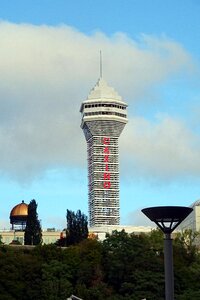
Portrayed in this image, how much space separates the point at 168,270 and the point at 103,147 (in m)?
136

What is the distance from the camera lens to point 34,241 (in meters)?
81.8

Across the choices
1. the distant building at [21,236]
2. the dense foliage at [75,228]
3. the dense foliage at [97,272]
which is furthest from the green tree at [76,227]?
the distant building at [21,236]

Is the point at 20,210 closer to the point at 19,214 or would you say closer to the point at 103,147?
the point at 19,214

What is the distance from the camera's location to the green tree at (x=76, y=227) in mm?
82269

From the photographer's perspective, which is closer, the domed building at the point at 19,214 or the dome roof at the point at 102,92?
the domed building at the point at 19,214

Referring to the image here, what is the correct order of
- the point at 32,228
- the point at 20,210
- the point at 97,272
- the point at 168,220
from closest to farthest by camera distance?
the point at 168,220 → the point at 97,272 → the point at 32,228 → the point at 20,210

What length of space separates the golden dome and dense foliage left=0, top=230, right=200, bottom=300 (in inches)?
1557

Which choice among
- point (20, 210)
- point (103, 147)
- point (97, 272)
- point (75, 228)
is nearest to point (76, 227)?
point (75, 228)

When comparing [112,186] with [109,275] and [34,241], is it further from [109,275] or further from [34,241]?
[109,275]

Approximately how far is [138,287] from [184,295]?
13.3ft

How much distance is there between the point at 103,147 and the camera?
16038 cm

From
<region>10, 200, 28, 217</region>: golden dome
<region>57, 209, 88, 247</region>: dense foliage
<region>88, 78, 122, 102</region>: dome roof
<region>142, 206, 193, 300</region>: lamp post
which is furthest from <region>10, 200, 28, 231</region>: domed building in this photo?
<region>142, 206, 193, 300</region>: lamp post

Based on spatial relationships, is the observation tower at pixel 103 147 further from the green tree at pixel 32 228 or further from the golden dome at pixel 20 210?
the green tree at pixel 32 228

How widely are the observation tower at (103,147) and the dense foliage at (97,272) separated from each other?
276ft
